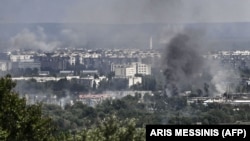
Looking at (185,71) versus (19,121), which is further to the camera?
(185,71)

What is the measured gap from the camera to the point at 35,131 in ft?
33.0

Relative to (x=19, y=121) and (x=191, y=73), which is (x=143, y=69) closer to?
(x=191, y=73)

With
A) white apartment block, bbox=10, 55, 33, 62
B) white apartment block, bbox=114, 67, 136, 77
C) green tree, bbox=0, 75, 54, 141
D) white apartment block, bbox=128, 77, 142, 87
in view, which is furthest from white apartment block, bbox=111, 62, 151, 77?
green tree, bbox=0, 75, 54, 141

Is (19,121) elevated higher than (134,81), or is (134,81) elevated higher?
(19,121)

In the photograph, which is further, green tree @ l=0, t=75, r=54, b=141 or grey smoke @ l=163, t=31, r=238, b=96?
grey smoke @ l=163, t=31, r=238, b=96

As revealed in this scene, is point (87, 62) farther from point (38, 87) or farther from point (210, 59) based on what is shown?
point (38, 87)

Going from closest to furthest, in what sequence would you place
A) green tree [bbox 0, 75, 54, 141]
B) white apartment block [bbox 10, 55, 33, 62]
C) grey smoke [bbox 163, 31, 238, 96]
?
green tree [bbox 0, 75, 54, 141], grey smoke [bbox 163, 31, 238, 96], white apartment block [bbox 10, 55, 33, 62]

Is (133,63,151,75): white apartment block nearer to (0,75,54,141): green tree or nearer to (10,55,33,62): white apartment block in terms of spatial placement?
(10,55,33,62): white apartment block

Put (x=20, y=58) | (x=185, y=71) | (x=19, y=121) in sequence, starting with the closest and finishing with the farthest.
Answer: (x=19, y=121) → (x=185, y=71) → (x=20, y=58)

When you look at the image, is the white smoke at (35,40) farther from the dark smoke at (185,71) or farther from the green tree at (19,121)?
the green tree at (19,121)

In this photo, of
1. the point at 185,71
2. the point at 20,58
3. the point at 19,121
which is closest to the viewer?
the point at 19,121

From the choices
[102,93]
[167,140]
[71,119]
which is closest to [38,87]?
[102,93]

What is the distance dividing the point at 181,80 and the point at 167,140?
6099 cm

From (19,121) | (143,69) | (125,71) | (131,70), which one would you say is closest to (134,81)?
(125,71)
